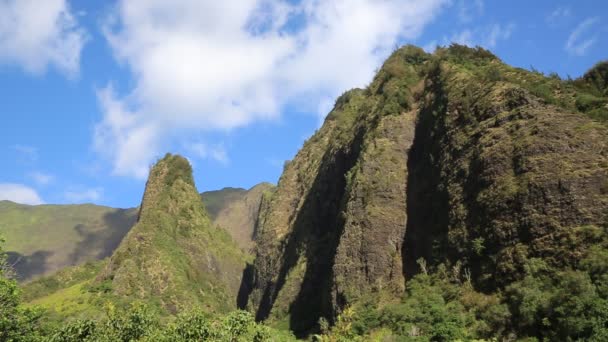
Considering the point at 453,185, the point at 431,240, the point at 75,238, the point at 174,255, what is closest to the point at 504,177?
the point at 453,185

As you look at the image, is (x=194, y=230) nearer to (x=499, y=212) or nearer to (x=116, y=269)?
(x=116, y=269)

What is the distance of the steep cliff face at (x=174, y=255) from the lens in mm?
78312

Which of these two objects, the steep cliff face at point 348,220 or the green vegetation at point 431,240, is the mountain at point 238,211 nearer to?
the steep cliff face at point 348,220

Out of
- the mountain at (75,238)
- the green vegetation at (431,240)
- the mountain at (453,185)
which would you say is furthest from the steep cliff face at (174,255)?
the mountain at (75,238)

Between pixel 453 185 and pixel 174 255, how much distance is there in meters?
58.1

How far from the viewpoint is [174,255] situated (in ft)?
291

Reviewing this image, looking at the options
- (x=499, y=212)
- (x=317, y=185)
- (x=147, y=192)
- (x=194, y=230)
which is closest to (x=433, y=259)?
(x=499, y=212)

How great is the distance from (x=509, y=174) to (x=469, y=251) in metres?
7.20

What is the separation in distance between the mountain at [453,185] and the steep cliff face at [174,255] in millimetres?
16511

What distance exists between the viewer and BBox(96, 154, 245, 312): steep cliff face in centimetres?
7831

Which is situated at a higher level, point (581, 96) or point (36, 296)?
point (581, 96)

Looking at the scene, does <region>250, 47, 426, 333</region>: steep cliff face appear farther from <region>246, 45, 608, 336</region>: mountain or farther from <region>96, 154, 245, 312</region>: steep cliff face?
<region>96, 154, 245, 312</region>: steep cliff face

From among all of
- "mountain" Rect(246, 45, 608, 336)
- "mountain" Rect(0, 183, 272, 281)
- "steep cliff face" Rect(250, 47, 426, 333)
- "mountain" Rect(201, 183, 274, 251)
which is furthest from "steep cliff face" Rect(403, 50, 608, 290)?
"mountain" Rect(0, 183, 272, 281)

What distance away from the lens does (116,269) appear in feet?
261
